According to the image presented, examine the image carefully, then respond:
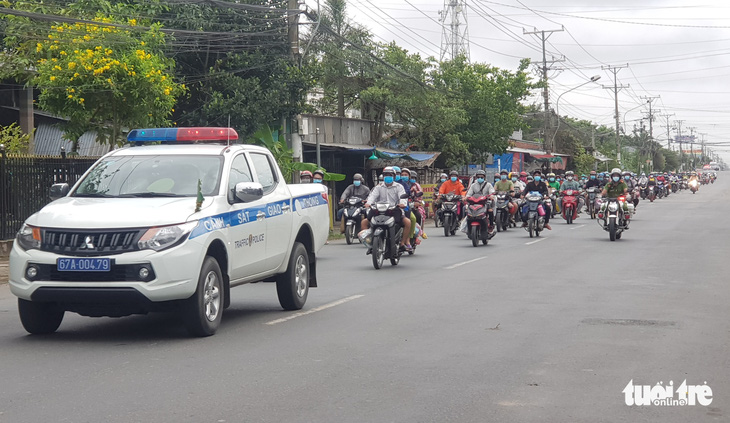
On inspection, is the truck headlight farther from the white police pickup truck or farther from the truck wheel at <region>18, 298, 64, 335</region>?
the truck wheel at <region>18, 298, 64, 335</region>

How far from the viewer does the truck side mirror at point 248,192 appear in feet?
29.1

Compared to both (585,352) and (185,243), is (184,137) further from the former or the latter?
(585,352)

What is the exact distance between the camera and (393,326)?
30.2 feet

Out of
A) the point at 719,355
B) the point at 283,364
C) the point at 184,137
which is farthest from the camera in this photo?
the point at 184,137

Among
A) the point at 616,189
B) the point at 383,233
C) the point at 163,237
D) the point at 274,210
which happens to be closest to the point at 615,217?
the point at 616,189

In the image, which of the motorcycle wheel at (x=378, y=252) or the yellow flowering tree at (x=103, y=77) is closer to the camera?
the motorcycle wheel at (x=378, y=252)

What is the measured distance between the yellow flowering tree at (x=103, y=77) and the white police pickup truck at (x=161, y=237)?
1052 centimetres

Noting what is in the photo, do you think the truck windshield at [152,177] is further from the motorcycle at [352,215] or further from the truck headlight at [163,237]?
the motorcycle at [352,215]

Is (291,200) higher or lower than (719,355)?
higher

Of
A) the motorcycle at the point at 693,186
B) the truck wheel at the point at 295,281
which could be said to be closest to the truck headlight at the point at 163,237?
the truck wheel at the point at 295,281

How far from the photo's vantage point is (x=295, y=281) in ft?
34.3

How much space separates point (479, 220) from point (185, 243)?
1421 centimetres

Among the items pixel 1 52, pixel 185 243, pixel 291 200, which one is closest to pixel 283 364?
pixel 185 243

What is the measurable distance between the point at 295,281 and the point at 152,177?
7.46ft
